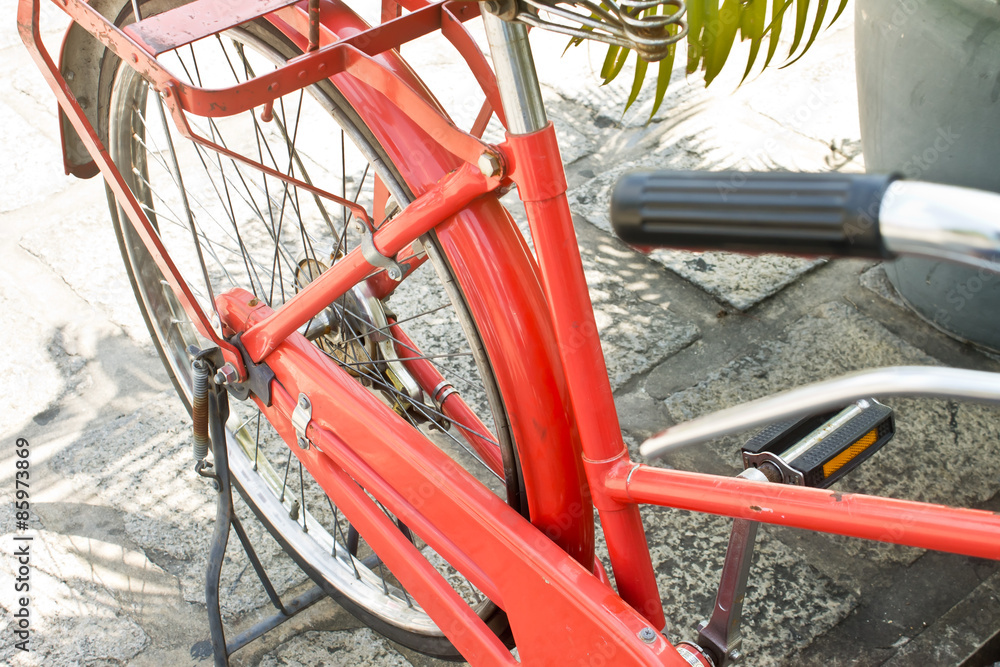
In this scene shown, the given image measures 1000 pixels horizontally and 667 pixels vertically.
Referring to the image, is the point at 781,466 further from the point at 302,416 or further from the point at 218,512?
the point at 218,512

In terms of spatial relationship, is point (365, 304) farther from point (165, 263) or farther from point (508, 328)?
point (508, 328)

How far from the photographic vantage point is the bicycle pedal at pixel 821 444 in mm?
1099

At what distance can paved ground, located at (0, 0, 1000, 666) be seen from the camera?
5.62ft

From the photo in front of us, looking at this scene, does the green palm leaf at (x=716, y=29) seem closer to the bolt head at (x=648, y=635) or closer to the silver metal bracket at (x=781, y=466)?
the silver metal bracket at (x=781, y=466)

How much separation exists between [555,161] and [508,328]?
9.5 inches

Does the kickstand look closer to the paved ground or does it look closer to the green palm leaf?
the paved ground

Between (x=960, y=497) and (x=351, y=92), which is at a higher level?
(x=351, y=92)

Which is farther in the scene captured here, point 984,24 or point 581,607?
point 984,24

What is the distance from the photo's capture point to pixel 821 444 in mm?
1120

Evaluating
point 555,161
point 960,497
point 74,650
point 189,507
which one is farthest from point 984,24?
point 74,650

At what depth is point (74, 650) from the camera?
1.73 metres

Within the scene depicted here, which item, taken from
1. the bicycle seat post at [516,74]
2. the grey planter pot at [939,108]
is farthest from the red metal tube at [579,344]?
the grey planter pot at [939,108]

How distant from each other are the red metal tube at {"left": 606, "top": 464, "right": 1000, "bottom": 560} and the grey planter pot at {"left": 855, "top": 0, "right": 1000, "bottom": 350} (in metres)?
1.06

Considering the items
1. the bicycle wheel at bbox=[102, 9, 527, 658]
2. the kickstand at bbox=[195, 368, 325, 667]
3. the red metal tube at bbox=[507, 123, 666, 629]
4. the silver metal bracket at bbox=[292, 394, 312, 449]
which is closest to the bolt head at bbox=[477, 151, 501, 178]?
the red metal tube at bbox=[507, 123, 666, 629]
